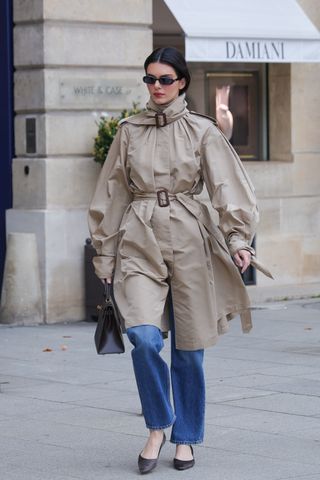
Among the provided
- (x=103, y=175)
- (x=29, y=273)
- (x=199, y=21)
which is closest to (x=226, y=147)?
(x=103, y=175)

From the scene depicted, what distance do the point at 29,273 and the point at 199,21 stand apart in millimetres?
3144

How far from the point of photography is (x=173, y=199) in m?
6.41

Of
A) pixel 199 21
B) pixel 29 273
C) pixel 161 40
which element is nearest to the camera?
pixel 29 273

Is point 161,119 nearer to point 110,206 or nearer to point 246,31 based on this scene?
point 110,206

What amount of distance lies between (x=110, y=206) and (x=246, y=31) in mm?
7491

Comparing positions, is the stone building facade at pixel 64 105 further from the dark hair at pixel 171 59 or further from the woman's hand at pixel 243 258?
the woman's hand at pixel 243 258

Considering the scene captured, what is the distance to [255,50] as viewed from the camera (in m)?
13.7

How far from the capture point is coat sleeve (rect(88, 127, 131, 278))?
649cm

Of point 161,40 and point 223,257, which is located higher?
point 161,40

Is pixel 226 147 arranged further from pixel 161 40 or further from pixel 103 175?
pixel 161 40

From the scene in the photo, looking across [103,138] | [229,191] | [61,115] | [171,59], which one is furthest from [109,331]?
[61,115]

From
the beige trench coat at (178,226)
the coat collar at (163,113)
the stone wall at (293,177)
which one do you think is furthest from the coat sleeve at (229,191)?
the stone wall at (293,177)

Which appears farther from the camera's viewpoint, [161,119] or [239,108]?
Answer: [239,108]

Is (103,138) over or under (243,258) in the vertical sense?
over
